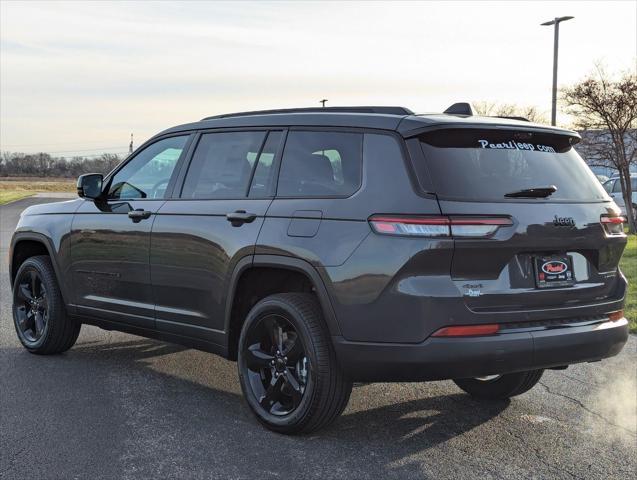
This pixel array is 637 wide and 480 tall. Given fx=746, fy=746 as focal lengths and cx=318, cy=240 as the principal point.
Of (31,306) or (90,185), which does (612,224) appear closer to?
(90,185)

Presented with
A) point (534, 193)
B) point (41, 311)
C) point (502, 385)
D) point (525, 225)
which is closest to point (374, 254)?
point (525, 225)

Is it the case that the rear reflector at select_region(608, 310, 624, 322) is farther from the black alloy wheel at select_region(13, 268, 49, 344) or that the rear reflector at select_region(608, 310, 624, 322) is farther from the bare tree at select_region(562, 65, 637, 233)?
the bare tree at select_region(562, 65, 637, 233)

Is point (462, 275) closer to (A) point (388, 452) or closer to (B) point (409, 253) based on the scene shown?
(B) point (409, 253)

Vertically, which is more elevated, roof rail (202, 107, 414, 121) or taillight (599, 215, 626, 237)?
roof rail (202, 107, 414, 121)

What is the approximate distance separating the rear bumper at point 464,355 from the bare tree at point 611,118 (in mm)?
17326

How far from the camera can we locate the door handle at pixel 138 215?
5.19m

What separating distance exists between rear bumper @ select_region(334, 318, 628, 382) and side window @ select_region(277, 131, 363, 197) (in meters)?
0.86

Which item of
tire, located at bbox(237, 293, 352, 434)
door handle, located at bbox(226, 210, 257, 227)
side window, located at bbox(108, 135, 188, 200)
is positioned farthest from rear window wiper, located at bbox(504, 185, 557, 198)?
side window, located at bbox(108, 135, 188, 200)

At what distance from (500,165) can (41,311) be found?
4201 millimetres

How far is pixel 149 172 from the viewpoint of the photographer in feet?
18.1

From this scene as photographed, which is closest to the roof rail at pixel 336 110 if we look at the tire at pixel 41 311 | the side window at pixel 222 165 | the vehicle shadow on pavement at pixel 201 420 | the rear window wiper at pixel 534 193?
the side window at pixel 222 165

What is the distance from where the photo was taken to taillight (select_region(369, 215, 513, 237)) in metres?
3.61

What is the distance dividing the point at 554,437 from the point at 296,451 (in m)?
1.50

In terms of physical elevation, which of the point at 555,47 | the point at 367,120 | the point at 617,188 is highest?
the point at 555,47
